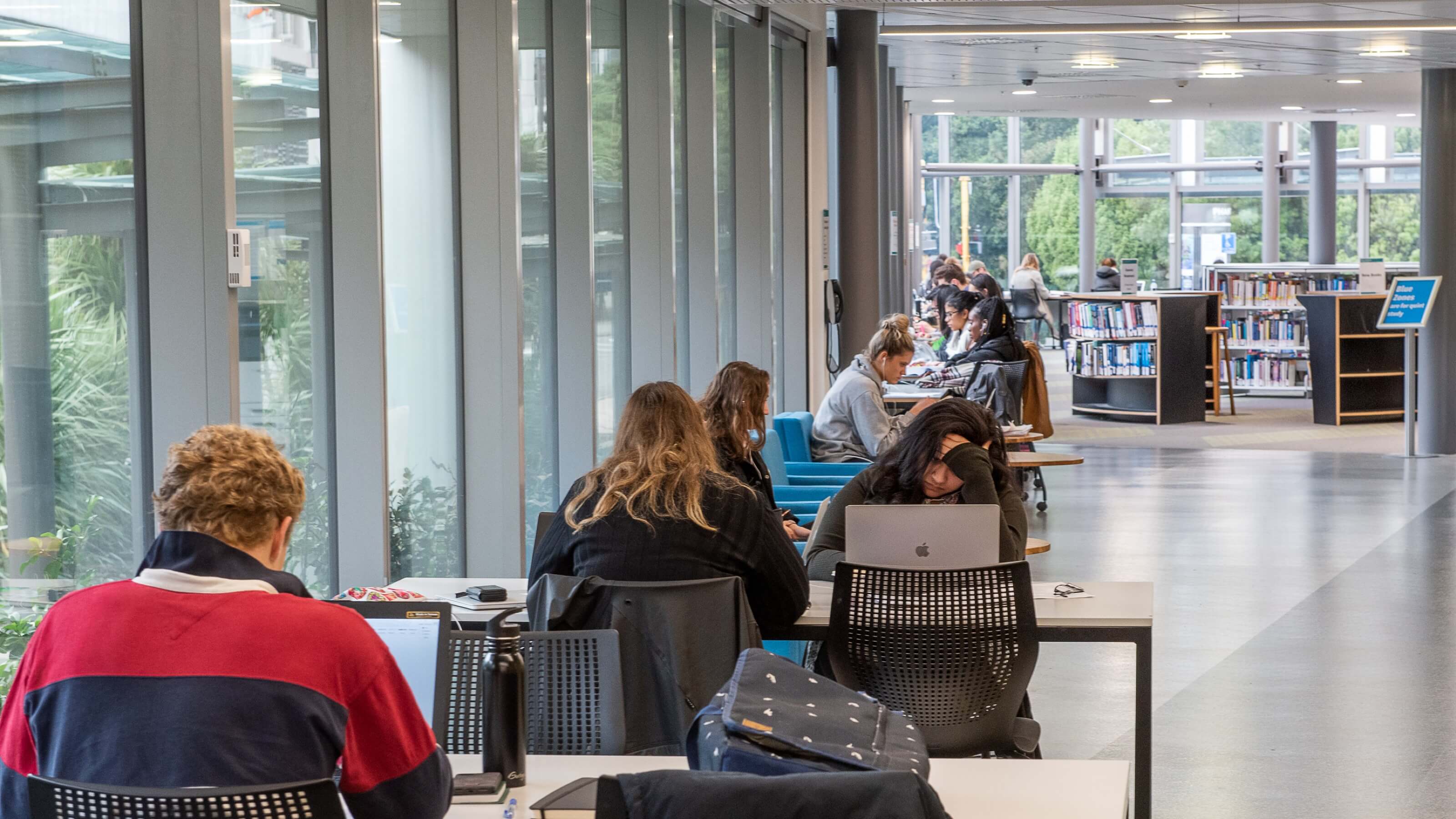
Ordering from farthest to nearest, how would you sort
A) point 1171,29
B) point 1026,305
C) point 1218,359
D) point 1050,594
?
point 1026,305 → point 1218,359 → point 1171,29 → point 1050,594

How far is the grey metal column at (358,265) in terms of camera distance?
4598mm

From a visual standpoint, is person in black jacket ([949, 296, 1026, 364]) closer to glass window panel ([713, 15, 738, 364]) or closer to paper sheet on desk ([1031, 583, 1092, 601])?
glass window panel ([713, 15, 738, 364])

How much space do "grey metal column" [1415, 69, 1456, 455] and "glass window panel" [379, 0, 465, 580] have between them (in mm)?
9953

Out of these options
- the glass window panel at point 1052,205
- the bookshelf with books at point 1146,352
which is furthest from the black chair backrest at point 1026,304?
the glass window panel at point 1052,205

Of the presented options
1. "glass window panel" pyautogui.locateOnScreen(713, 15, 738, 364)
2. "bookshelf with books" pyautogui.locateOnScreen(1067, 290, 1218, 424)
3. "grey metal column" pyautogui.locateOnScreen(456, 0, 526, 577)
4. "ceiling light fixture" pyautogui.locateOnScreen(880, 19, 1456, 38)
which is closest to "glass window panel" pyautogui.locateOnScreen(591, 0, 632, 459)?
"grey metal column" pyautogui.locateOnScreen(456, 0, 526, 577)

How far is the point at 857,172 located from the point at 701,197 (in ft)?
8.35

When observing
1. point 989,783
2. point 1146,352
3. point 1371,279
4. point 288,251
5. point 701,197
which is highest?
point 701,197

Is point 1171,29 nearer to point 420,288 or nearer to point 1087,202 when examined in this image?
point 420,288

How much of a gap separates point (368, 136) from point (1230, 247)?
25164 millimetres

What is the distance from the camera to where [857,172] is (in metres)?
10.6

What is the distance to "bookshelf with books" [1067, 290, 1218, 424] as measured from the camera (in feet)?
50.0

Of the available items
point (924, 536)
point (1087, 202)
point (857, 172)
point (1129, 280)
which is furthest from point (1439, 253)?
point (1087, 202)

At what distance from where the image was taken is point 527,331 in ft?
20.2

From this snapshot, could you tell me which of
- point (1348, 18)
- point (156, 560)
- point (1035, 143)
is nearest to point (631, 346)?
point (156, 560)
